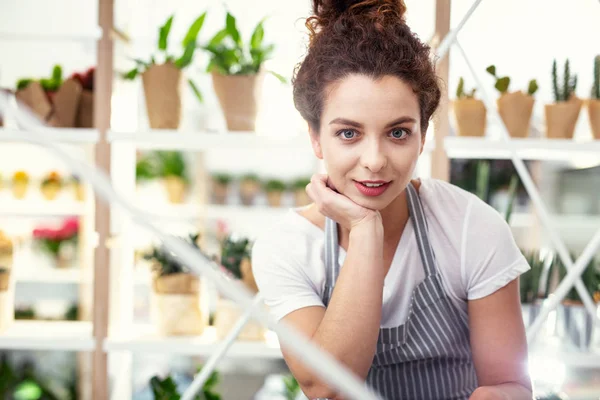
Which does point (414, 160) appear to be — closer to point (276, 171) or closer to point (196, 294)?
point (196, 294)

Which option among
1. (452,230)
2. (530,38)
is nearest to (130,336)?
(452,230)

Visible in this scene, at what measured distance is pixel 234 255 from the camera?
171 cm

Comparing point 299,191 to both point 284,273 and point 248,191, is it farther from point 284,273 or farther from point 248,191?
point 284,273

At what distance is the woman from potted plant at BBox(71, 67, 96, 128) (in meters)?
0.97

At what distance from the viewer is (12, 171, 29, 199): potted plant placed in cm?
211

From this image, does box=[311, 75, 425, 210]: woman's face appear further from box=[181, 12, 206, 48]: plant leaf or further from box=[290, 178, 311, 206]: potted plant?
box=[290, 178, 311, 206]: potted plant

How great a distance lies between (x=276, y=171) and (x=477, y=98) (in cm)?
132

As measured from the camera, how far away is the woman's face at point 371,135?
813 millimetres

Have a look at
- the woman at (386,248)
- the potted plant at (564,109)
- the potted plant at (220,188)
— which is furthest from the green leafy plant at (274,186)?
the woman at (386,248)

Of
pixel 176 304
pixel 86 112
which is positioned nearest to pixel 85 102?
pixel 86 112

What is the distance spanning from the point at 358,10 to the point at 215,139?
820 millimetres

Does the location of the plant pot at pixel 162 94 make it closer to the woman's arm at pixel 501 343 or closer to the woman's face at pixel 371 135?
the woman's face at pixel 371 135

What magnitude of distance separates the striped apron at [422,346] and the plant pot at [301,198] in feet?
4.87

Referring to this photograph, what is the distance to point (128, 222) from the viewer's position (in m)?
1.86
